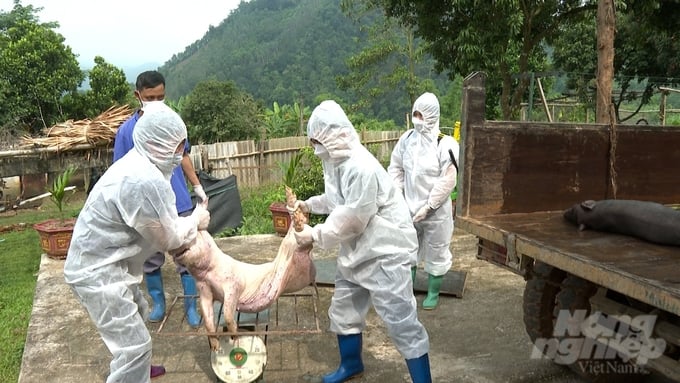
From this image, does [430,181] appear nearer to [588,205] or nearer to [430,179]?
[430,179]

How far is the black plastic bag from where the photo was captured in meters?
7.66

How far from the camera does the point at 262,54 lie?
48.3m

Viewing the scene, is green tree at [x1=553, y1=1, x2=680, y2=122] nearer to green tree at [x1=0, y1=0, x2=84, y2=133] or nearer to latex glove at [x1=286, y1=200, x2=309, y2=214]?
latex glove at [x1=286, y1=200, x2=309, y2=214]

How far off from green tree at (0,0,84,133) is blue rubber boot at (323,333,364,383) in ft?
50.9

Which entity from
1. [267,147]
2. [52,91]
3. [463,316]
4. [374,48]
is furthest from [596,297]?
[374,48]

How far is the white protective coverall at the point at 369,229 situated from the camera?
311 cm

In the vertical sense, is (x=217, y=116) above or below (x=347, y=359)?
above

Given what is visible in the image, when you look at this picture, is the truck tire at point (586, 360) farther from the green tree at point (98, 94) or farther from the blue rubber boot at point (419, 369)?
the green tree at point (98, 94)

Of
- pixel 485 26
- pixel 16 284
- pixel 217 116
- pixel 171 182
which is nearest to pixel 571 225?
pixel 171 182

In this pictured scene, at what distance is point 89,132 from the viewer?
32.7ft

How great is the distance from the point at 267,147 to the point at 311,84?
26.7 m

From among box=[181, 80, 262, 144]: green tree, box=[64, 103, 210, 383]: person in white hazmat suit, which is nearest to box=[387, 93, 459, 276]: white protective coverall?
box=[64, 103, 210, 383]: person in white hazmat suit

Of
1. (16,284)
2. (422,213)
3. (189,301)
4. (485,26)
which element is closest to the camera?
(189,301)

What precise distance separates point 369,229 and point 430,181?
57.3 inches
